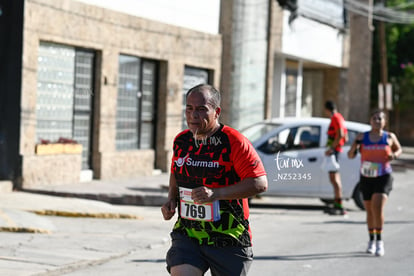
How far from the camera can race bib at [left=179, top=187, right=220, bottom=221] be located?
498cm

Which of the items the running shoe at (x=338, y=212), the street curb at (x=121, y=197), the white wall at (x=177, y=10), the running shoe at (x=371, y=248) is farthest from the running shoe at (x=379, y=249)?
the white wall at (x=177, y=10)

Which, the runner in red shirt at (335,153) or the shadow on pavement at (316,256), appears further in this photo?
the runner in red shirt at (335,153)

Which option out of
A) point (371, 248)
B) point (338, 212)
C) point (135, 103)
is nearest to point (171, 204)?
point (371, 248)

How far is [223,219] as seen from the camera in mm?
5059

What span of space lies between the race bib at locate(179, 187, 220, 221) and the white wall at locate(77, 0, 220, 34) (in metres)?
12.8

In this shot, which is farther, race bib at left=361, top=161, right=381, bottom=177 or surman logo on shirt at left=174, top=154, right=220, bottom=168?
race bib at left=361, top=161, right=381, bottom=177

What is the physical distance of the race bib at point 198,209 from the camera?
4.98m

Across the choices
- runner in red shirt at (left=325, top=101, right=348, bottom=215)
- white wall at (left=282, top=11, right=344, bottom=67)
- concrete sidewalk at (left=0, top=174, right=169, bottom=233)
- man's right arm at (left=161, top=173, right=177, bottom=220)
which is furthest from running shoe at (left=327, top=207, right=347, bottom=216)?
white wall at (left=282, top=11, right=344, bottom=67)

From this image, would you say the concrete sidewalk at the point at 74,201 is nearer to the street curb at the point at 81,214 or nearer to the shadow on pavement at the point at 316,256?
the street curb at the point at 81,214

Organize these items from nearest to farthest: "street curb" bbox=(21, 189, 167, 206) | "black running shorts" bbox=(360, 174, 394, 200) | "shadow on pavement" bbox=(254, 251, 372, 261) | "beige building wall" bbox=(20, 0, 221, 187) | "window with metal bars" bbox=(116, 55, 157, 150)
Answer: "shadow on pavement" bbox=(254, 251, 372, 261)
"black running shorts" bbox=(360, 174, 394, 200)
"street curb" bbox=(21, 189, 167, 206)
"beige building wall" bbox=(20, 0, 221, 187)
"window with metal bars" bbox=(116, 55, 157, 150)

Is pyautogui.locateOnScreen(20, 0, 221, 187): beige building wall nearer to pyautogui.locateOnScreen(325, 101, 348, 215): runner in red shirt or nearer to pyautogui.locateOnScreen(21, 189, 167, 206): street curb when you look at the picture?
pyautogui.locateOnScreen(21, 189, 167, 206): street curb

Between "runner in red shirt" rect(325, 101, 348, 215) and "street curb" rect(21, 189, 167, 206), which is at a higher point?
"runner in red shirt" rect(325, 101, 348, 215)

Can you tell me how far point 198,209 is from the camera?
5.01 metres

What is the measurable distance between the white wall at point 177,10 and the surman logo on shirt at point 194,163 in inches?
500
